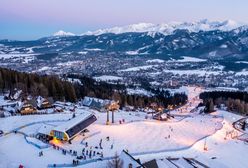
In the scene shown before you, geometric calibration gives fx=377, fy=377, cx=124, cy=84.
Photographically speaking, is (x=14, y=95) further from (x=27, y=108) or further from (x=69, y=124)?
(x=69, y=124)

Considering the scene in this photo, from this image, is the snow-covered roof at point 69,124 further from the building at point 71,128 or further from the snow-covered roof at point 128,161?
the snow-covered roof at point 128,161

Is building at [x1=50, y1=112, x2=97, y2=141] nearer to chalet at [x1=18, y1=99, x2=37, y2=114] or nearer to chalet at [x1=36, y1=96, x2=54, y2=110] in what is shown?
chalet at [x1=18, y1=99, x2=37, y2=114]

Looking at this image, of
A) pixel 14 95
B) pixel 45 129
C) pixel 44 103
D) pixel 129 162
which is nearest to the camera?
pixel 129 162

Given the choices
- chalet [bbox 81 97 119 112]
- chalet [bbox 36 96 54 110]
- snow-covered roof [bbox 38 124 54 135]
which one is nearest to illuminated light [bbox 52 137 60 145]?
snow-covered roof [bbox 38 124 54 135]

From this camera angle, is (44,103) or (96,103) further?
(96,103)

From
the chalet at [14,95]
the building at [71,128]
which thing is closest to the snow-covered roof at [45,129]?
the building at [71,128]

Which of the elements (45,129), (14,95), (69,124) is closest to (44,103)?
(14,95)
